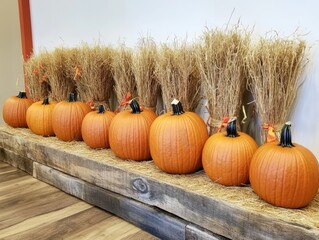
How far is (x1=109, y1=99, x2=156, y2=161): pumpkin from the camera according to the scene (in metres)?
1.37

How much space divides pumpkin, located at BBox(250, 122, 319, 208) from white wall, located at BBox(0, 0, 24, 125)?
313 centimetres

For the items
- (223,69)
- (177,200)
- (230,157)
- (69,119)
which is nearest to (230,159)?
(230,157)

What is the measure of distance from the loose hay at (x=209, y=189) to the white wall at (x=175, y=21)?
0.36 metres

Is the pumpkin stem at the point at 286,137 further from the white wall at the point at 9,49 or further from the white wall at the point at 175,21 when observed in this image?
the white wall at the point at 9,49

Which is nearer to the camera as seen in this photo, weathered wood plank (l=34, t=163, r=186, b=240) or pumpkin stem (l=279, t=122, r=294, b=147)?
pumpkin stem (l=279, t=122, r=294, b=147)

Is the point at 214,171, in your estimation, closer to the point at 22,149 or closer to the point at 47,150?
the point at 47,150

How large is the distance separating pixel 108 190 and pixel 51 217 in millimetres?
268

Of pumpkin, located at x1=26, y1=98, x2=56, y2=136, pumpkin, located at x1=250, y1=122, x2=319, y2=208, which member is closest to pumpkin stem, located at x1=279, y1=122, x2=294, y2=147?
pumpkin, located at x1=250, y1=122, x2=319, y2=208

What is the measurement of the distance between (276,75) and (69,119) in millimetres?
1105

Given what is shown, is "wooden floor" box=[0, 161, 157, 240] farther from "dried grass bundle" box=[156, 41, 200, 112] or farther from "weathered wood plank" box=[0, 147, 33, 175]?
"dried grass bundle" box=[156, 41, 200, 112]

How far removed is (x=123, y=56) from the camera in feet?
5.24

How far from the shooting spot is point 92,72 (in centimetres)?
174

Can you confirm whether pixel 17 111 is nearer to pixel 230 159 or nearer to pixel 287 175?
pixel 230 159

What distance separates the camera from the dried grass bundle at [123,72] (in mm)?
1598
